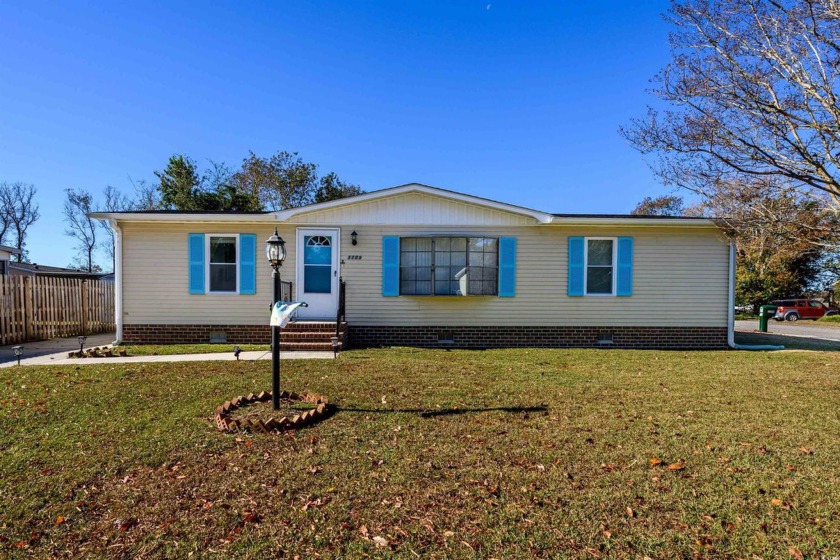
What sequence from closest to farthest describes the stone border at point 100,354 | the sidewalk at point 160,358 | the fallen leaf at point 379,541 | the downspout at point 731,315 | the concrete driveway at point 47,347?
the fallen leaf at point 379,541, the sidewalk at point 160,358, the stone border at point 100,354, the concrete driveway at point 47,347, the downspout at point 731,315

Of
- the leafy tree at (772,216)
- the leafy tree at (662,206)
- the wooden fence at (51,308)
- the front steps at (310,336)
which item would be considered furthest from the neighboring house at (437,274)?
the leafy tree at (662,206)

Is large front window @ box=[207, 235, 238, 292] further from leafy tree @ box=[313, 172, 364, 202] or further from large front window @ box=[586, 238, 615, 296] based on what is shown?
leafy tree @ box=[313, 172, 364, 202]

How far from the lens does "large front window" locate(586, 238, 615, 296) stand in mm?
9992

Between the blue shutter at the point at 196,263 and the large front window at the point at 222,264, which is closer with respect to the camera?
the blue shutter at the point at 196,263

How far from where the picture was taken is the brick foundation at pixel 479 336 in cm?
975

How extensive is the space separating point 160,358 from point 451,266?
5929 mm

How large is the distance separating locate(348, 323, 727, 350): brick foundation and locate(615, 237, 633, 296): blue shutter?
0.90 m

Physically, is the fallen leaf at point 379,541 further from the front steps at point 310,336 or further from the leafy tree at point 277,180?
the leafy tree at point 277,180

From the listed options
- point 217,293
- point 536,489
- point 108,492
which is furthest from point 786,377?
point 217,293

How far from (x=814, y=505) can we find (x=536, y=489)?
5.54 feet

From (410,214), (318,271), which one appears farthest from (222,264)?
(410,214)

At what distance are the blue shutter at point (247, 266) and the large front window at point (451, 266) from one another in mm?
3275

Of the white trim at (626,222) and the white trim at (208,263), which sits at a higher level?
the white trim at (626,222)

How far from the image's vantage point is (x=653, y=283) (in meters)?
9.98
